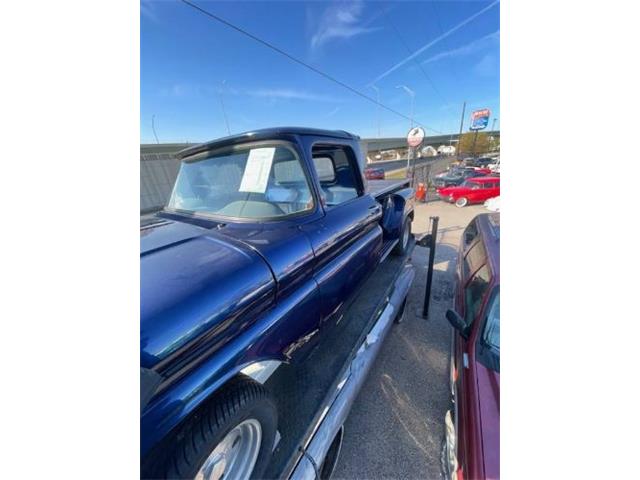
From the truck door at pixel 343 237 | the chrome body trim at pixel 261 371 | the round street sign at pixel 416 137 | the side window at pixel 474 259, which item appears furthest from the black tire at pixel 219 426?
the round street sign at pixel 416 137

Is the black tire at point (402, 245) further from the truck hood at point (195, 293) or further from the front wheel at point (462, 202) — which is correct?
the front wheel at point (462, 202)

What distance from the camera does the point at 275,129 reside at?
5.92ft

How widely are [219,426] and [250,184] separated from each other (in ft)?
4.82

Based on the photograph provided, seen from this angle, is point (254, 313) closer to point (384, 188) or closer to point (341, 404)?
point (341, 404)

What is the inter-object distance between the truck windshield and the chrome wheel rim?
4.05 ft

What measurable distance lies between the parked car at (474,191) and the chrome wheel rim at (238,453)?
12978 mm

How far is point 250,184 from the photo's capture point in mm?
1816

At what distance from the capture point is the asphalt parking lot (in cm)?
182

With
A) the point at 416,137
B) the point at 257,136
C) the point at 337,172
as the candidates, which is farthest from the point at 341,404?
the point at 416,137

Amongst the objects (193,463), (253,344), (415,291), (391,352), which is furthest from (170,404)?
(415,291)

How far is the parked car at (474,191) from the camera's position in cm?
1156

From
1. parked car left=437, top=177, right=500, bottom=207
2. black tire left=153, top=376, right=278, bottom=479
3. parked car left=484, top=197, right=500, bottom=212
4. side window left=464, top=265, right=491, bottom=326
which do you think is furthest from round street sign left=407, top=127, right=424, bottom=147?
black tire left=153, top=376, right=278, bottom=479
